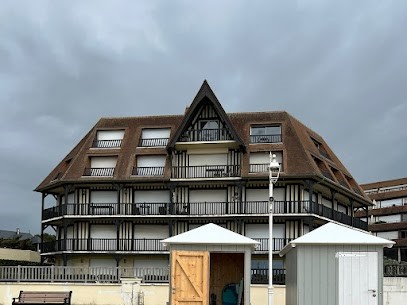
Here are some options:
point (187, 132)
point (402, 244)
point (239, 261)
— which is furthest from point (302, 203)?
point (402, 244)

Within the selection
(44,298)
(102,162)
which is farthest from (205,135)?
(44,298)

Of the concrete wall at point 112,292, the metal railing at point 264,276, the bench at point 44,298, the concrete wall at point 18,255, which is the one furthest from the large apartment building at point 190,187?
the bench at point 44,298

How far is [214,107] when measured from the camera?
51.8 meters

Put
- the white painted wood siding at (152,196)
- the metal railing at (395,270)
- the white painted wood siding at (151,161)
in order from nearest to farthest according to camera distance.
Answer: the metal railing at (395,270) → the white painted wood siding at (152,196) → the white painted wood siding at (151,161)

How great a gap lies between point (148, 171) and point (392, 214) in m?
52.2

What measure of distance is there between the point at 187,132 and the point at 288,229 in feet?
33.7

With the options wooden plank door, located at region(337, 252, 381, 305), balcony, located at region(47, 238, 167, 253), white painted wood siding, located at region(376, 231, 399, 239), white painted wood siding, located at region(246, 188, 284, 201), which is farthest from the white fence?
white painted wood siding, located at region(376, 231, 399, 239)

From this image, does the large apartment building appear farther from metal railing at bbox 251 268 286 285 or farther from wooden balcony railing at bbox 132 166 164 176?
metal railing at bbox 251 268 286 285

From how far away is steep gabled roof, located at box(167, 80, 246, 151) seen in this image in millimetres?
51062

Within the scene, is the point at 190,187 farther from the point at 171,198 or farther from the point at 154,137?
the point at 154,137

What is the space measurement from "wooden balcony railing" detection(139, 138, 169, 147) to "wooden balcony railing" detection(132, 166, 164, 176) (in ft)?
7.88

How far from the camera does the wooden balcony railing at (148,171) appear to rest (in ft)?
174

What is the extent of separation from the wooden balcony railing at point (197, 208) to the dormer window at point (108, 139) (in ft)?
17.7

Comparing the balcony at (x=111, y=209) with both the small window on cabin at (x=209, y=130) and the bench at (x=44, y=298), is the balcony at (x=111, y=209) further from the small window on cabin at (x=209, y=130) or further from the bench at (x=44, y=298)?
the bench at (x=44, y=298)
